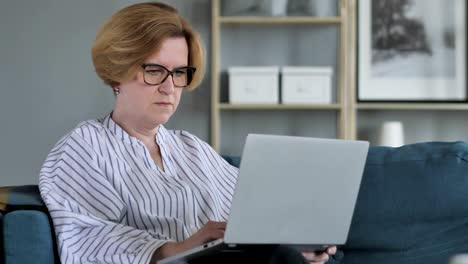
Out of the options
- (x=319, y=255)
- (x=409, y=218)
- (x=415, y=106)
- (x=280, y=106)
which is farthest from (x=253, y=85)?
(x=319, y=255)

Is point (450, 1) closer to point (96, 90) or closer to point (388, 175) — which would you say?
point (96, 90)

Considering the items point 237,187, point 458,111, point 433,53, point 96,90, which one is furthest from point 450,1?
point 237,187

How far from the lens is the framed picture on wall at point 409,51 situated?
4.61 m

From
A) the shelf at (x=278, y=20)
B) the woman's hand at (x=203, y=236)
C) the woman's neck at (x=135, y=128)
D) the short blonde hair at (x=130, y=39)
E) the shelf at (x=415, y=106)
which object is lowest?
the woman's hand at (x=203, y=236)

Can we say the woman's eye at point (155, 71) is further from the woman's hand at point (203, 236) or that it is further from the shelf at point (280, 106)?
the shelf at point (280, 106)

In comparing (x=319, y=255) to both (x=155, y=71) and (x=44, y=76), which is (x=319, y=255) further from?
(x=44, y=76)

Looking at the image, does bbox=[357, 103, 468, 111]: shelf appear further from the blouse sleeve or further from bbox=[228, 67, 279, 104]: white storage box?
the blouse sleeve

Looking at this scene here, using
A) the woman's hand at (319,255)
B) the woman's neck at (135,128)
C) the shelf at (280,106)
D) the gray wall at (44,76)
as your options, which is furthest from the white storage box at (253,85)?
the woman's hand at (319,255)

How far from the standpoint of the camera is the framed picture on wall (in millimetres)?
4605

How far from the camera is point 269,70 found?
4.45 m

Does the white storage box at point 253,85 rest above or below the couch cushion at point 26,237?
above

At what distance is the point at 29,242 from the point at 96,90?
109 inches

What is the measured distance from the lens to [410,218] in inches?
90.7

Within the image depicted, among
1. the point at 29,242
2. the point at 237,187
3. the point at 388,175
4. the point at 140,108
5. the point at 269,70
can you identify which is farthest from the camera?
the point at 269,70
